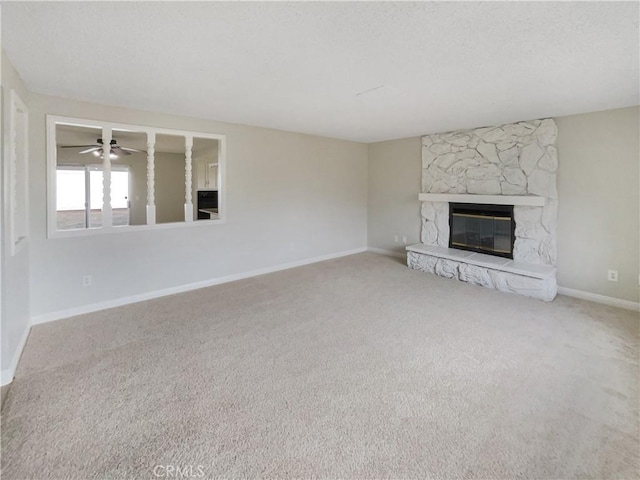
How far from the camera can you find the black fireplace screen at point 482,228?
472cm

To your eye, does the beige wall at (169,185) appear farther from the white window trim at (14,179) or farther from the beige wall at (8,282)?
the beige wall at (8,282)

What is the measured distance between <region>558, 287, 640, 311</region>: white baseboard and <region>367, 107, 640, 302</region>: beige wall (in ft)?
0.13

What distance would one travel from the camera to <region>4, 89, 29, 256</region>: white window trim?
234cm

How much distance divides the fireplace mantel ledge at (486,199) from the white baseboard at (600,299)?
118 cm

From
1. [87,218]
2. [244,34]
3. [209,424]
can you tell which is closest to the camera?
[209,424]

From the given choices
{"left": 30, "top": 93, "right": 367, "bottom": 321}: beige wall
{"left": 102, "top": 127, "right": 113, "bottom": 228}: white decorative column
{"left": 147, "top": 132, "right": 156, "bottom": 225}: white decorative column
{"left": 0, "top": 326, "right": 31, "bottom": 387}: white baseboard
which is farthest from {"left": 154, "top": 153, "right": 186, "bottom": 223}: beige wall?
{"left": 0, "top": 326, "right": 31, "bottom": 387}: white baseboard

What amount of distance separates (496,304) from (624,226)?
1718mm

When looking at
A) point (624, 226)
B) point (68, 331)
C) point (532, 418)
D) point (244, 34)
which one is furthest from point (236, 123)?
point (624, 226)

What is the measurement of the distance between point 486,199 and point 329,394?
13.0 feet

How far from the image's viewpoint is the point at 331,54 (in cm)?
229

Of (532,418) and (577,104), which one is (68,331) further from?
(577,104)

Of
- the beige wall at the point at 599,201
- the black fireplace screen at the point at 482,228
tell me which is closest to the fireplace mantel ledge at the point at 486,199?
the black fireplace screen at the point at 482,228

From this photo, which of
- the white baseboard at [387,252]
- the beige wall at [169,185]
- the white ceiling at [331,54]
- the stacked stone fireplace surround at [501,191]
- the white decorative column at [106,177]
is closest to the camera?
the white ceiling at [331,54]

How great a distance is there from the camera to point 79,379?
2.29 meters
